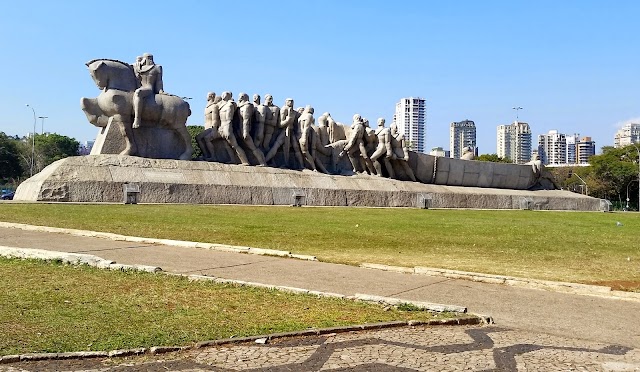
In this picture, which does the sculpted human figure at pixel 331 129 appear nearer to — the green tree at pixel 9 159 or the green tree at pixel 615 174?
the green tree at pixel 9 159

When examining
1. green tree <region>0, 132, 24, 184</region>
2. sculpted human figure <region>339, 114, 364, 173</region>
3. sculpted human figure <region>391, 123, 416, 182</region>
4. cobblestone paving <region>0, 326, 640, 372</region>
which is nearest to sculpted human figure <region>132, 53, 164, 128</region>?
sculpted human figure <region>339, 114, 364, 173</region>

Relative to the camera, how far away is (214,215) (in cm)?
1494

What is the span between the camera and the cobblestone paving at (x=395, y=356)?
3.36 meters

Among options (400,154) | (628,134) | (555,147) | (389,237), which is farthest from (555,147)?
(389,237)

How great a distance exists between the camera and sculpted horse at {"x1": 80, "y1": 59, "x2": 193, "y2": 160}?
803 inches

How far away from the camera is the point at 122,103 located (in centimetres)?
2042

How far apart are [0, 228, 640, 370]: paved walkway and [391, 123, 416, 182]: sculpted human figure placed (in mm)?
19527

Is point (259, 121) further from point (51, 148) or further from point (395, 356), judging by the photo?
point (51, 148)

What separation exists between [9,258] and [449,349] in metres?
5.46

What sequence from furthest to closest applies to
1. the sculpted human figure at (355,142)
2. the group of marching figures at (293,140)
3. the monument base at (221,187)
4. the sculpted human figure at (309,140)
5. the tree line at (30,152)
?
the tree line at (30,152), the sculpted human figure at (355,142), the sculpted human figure at (309,140), the group of marching figures at (293,140), the monument base at (221,187)

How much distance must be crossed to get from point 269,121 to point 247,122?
136 centimetres

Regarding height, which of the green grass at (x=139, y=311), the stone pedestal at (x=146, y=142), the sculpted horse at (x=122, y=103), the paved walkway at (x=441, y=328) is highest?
the sculpted horse at (x=122, y=103)

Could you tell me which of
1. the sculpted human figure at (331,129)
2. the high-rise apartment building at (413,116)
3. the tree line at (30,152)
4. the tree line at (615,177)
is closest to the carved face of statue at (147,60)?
the sculpted human figure at (331,129)

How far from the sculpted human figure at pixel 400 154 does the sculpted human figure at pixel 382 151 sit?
33 cm
